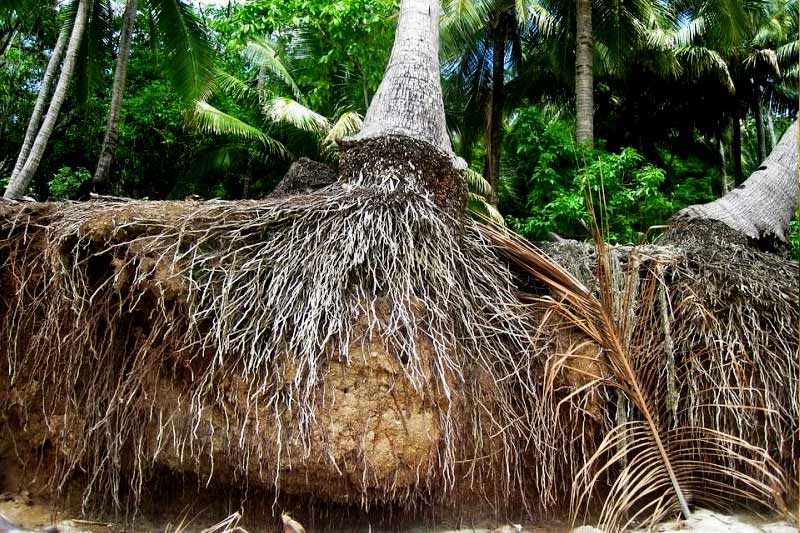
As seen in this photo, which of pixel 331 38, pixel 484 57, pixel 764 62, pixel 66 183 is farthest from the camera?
pixel 764 62

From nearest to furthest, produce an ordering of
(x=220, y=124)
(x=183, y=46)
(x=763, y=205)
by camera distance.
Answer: (x=763, y=205) → (x=183, y=46) → (x=220, y=124)

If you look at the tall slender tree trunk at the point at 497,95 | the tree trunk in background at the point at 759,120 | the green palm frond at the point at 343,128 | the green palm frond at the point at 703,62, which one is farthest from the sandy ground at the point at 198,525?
the tree trunk in background at the point at 759,120

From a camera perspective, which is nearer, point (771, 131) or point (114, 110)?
point (114, 110)

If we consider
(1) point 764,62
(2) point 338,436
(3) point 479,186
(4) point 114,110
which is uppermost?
(1) point 764,62

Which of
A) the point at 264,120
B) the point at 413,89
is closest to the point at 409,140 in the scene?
the point at 413,89

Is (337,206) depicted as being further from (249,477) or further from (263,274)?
(249,477)

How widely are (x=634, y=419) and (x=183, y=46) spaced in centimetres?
859

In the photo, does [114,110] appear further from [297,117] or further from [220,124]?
[297,117]

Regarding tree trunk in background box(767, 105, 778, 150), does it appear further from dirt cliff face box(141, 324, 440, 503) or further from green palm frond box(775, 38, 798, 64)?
dirt cliff face box(141, 324, 440, 503)

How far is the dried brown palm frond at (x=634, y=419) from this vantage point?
11.1ft

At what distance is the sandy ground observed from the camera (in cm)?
314

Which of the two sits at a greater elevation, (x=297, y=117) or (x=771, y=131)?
(x=771, y=131)

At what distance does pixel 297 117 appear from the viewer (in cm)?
1127

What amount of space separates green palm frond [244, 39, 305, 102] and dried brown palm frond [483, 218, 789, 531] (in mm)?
10536
